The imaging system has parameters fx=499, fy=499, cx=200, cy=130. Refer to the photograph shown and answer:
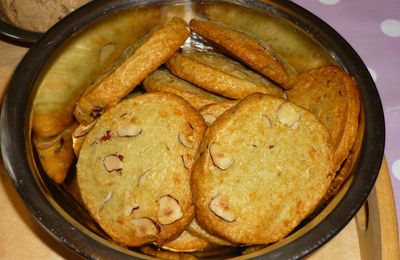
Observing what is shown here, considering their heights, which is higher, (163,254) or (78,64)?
(78,64)

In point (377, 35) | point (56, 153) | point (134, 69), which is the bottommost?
point (56, 153)

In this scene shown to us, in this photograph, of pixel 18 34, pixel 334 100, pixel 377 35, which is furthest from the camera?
pixel 377 35

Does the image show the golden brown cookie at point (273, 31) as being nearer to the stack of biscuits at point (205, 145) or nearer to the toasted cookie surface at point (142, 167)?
the stack of biscuits at point (205, 145)

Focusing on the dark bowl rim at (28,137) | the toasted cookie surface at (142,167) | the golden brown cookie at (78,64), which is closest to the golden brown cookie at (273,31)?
the dark bowl rim at (28,137)

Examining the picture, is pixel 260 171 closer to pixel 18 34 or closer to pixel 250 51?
pixel 250 51

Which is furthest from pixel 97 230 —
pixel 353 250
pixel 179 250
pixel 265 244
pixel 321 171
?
pixel 353 250

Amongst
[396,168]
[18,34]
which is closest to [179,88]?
[18,34]

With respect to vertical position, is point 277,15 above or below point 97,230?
above

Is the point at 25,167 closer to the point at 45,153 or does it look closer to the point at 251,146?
the point at 45,153
